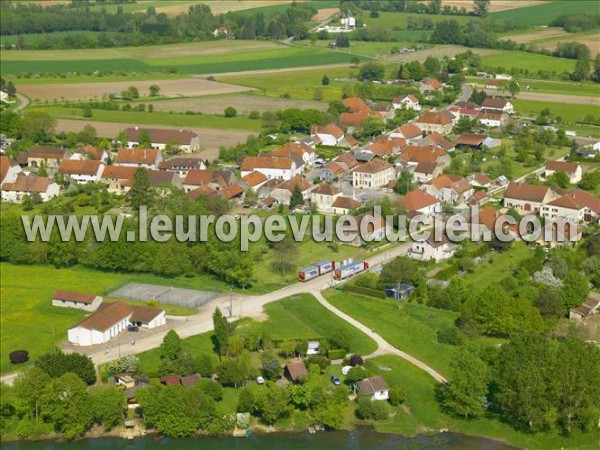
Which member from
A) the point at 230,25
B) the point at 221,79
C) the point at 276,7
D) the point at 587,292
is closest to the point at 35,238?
the point at 587,292

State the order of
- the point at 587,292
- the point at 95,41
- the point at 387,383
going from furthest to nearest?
the point at 95,41
the point at 587,292
the point at 387,383

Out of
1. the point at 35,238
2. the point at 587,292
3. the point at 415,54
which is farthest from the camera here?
the point at 415,54

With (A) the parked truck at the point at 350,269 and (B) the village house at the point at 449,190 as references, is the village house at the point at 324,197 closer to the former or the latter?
(B) the village house at the point at 449,190

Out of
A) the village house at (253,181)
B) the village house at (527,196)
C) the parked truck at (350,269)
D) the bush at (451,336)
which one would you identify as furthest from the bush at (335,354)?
the village house at (253,181)

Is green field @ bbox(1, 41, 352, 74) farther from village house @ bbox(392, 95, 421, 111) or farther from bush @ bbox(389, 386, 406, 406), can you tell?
bush @ bbox(389, 386, 406, 406)

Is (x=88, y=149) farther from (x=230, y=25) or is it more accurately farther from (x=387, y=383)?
(x=230, y=25)

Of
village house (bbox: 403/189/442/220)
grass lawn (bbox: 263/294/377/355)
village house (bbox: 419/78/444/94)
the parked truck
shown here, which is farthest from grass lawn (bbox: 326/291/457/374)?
village house (bbox: 419/78/444/94)
